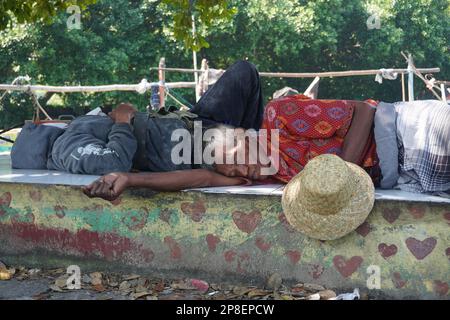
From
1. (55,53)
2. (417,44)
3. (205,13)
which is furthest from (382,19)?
(205,13)

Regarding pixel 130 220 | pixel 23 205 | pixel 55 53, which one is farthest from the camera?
pixel 55 53

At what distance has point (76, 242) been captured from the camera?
3713 millimetres

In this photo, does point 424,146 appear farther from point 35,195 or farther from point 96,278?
point 35,195

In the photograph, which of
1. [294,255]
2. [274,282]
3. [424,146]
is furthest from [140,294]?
[424,146]

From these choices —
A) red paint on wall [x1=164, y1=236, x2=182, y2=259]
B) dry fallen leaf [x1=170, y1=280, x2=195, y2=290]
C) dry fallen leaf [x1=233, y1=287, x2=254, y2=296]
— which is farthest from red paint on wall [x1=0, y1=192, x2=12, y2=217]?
dry fallen leaf [x1=233, y1=287, x2=254, y2=296]

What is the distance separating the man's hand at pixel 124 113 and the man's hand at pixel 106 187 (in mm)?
906

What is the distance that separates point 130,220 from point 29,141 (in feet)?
3.97

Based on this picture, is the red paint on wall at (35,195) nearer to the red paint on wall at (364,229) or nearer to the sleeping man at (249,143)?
the sleeping man at (249,143)

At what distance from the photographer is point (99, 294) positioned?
338 centimetres

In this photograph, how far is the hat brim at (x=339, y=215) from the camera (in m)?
3.01

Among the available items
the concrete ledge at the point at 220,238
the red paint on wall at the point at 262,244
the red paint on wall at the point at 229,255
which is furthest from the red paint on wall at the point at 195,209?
the red paint on wall at the point at 262,244

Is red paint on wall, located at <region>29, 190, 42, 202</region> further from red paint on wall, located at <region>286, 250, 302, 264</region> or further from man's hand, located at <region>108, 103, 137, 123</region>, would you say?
red paint on wall, located at <region>286, 250, 302, 264</region>

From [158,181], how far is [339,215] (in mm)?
1016
